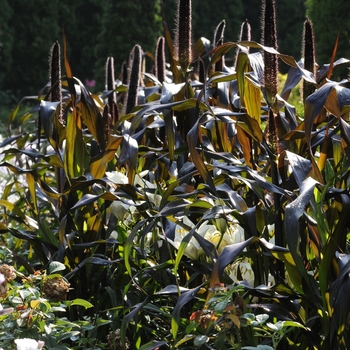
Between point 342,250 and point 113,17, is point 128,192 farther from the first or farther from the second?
point 113,17

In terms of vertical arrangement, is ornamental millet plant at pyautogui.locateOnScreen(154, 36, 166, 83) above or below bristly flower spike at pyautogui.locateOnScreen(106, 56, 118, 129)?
above

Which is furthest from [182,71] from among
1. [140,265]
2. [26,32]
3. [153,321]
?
[26,32]

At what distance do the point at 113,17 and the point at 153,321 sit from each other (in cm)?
1085

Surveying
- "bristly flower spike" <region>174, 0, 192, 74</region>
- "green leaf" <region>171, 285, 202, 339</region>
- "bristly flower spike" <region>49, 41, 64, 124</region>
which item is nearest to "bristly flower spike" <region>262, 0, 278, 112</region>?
"bristly flower spike" <region>174, 0, 192, 74</region>

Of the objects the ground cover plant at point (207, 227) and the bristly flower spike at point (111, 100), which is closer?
the ground cover plant at point (207, 227)

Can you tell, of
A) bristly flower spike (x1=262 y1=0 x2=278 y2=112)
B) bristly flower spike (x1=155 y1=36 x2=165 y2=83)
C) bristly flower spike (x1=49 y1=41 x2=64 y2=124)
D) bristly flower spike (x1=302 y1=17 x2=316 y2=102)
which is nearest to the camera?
bristly flower spike (x1=262 y1=0 x2=278 y2=112)

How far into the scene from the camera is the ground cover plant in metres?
1.46

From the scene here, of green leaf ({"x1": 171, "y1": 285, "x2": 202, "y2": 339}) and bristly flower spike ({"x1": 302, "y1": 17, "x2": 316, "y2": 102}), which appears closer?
green leaf ({"x1": 171, "y1": 285, "x2": 202, "y2": 339})

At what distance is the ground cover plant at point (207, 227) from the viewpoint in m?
1.46

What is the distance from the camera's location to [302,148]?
1870 millimetres

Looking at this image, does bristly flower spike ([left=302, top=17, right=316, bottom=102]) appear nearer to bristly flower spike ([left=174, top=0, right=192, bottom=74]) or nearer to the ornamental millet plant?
bristly flower spike ([left=174, top=0, right=192, bottom=74])

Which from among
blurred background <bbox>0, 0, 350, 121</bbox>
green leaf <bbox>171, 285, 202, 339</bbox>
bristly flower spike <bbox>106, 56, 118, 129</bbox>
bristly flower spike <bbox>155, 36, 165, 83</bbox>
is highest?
bristly flower spike <bbox>155, 36, 165, 83</bbox>

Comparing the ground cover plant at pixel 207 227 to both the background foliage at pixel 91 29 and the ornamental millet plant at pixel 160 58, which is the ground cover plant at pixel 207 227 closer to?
the ornamental millet plant at pixel 160 58

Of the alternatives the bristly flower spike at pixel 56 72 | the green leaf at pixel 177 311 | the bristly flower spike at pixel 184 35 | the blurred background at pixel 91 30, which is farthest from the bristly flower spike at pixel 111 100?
the blurred background at pixel 91 30
